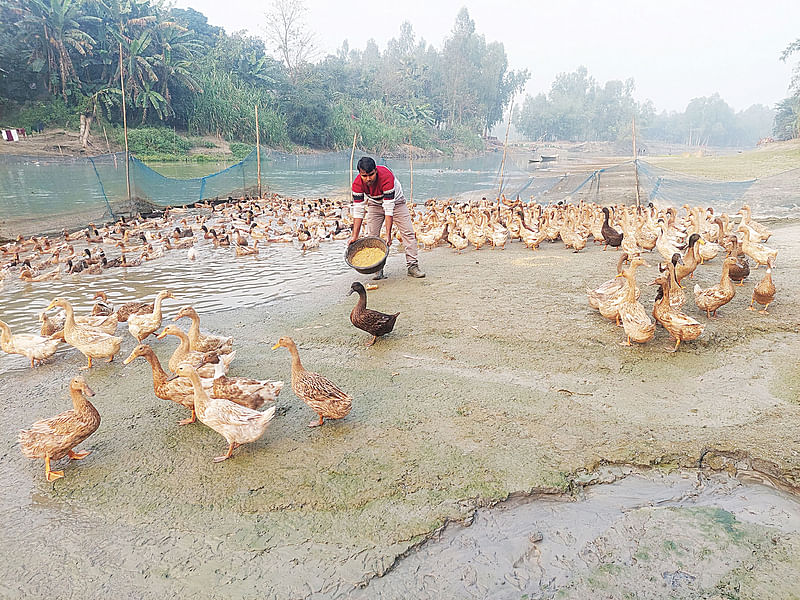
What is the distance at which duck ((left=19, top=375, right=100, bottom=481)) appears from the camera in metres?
3.66

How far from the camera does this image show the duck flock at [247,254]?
3904mm

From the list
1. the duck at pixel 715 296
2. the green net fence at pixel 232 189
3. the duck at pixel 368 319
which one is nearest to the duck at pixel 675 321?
the duck at pixel 715 296

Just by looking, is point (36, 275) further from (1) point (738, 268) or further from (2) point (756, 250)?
(2) point (756, 250)

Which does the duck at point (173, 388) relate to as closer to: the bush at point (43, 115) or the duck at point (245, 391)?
the duck at point (245, 391)

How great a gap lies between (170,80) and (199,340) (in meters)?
43.0

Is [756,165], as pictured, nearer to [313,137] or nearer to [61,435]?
[61,435]

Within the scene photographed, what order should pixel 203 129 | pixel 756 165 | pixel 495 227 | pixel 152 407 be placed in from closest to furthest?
pixel 152 407 < pixel 495 227 < pixel 756 165 < pixel 203 129

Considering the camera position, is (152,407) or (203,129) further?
(203,129)

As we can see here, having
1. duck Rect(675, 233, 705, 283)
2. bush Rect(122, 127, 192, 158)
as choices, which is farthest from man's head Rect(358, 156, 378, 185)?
bush Rect(122, 127, 192, 158)

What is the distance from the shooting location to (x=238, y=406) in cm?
387

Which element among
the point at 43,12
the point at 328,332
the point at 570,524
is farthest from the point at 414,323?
the point at 43,12

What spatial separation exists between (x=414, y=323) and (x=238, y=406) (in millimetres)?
3011

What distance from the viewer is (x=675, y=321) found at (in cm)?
521

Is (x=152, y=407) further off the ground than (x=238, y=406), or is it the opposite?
(x=238, y=406)
